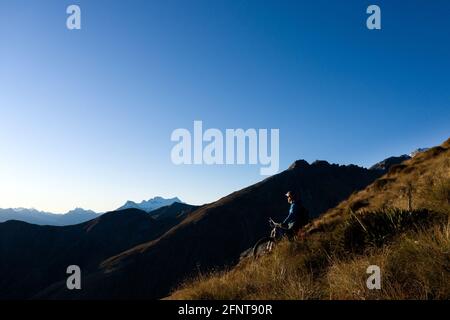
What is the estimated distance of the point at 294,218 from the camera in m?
12.0

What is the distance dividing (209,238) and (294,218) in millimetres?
133860

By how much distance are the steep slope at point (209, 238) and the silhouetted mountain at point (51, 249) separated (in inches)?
810

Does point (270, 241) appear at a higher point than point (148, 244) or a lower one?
higher

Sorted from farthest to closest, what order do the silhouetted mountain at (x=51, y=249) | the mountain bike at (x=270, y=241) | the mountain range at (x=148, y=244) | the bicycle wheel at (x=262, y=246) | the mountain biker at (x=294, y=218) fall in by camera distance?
the silhouetted mountain at (x=51, y=249)
the mountain range at (x=148, y=244)
the bicycle wheel at (x=262, y=246)
the mountain bike at (x=270, y=241)
the mountain biker at (x=294, y=218)

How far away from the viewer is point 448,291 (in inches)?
182

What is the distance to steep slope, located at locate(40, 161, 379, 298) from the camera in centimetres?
11850

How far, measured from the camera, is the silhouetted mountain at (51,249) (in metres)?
145

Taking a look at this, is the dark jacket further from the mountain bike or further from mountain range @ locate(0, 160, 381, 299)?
mountain range @ locate(0, 160, 381, 299)

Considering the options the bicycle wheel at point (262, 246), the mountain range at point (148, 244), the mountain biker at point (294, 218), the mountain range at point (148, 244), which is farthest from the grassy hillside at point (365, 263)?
the mountain range at point (148, 244)

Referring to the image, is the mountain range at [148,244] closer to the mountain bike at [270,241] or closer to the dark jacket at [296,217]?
the mountain bike at [270,241]

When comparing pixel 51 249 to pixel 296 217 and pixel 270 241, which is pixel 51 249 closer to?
pixel 270 241

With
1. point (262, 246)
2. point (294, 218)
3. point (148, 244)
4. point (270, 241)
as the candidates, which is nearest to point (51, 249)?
point (148, 244)
